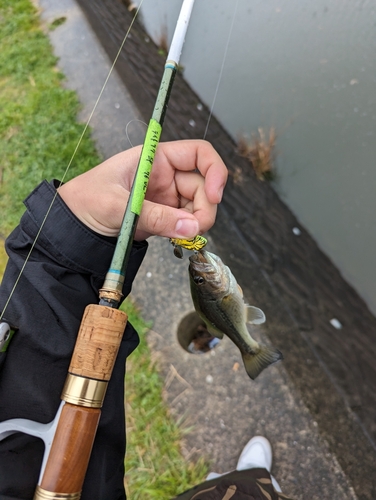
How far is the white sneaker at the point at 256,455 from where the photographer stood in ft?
7.36

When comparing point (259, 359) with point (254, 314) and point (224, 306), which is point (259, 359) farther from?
point (224, 306)

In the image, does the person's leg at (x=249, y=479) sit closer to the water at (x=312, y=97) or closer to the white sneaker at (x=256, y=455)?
the white sneaker at (x=256, y=455)

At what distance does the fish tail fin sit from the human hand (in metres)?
0.82

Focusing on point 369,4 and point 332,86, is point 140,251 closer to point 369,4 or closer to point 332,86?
point 332,86

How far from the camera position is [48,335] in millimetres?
1468

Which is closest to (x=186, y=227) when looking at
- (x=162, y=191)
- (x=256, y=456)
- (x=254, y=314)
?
(x=162, y=191)

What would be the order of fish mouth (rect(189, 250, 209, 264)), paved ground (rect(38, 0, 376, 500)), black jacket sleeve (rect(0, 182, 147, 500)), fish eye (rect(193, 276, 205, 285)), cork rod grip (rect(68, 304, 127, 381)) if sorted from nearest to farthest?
cork rod grip (rect(68, 304, 127, 381)) < black jacket sleeve (rect(0, 182, 147, 500)) < fish mouth (rect(189, 250, 209, 264)) < fish eye (rect(193, 276, 205, 285)) < paved ground (rect(38, 0, 376, 500))

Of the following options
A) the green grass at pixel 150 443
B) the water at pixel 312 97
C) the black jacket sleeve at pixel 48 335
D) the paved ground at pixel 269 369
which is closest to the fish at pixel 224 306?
the black jacket sleeve at pixel 48 335

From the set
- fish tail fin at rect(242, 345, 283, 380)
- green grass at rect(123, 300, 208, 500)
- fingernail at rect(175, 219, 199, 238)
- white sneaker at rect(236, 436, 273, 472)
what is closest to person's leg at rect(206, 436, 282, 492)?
white sneaker at rect(236, 436, 273, 472)

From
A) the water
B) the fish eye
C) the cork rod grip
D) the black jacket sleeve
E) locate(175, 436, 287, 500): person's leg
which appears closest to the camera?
the cork rod grip

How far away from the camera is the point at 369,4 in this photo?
3.36 metres

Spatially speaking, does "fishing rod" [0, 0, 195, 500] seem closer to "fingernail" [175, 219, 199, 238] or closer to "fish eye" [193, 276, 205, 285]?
"fingernail" [175, 219, 199, 238]

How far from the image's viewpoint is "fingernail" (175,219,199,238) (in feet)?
4.63

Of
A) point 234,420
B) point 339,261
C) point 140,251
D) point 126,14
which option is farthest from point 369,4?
point 234,420
